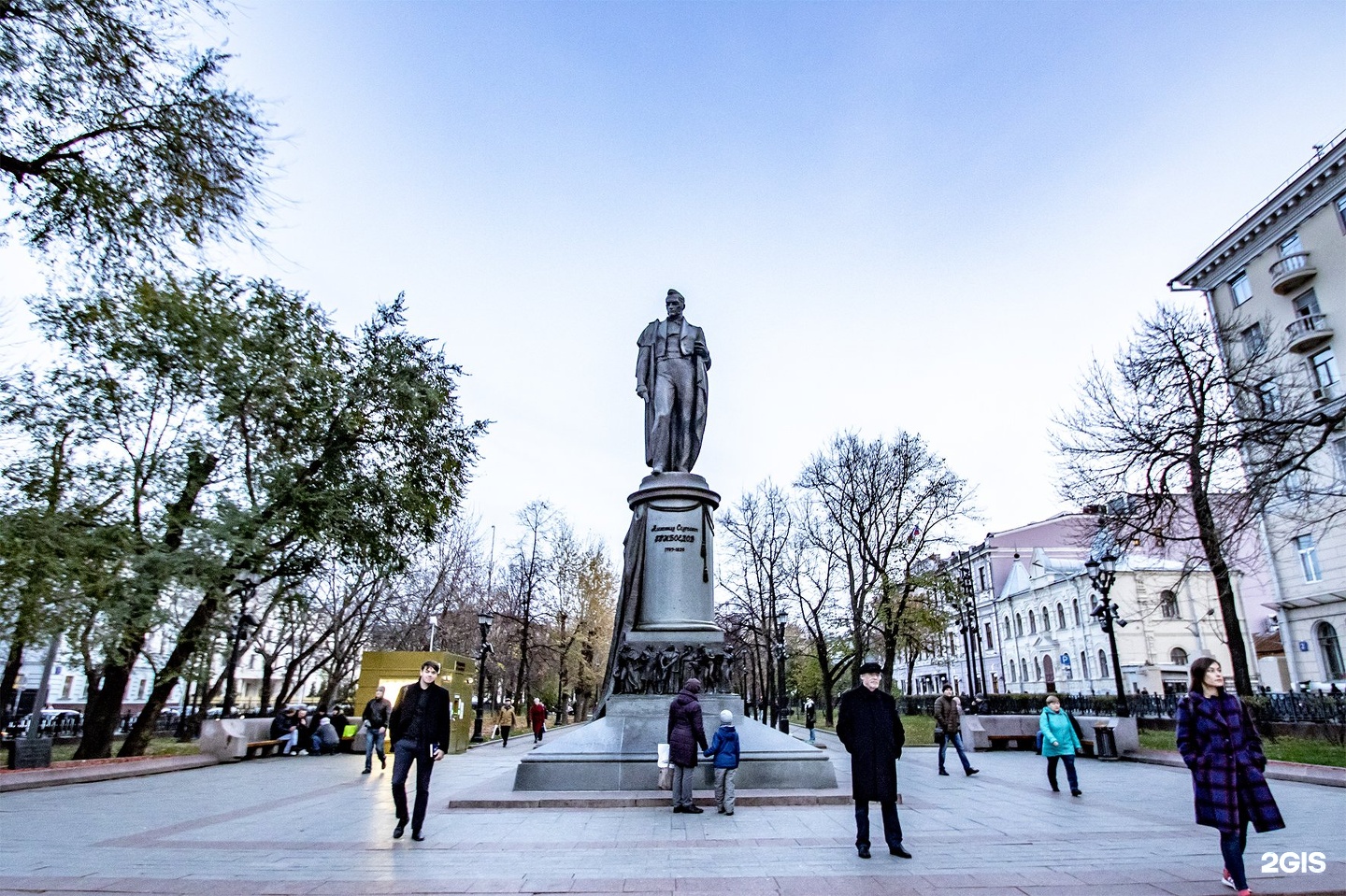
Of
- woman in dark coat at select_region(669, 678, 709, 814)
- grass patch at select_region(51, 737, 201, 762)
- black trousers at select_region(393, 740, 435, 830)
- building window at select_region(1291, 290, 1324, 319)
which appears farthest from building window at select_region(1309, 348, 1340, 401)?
grass patch at select_region(51, 737, 201, 762)

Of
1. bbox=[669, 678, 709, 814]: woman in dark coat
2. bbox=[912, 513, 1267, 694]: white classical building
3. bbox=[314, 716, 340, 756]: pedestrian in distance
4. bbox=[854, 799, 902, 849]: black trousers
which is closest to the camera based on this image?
bbox=[854, 799, 902, 849]: black trousers

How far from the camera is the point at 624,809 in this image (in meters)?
9.44

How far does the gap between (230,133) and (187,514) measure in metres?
12.3

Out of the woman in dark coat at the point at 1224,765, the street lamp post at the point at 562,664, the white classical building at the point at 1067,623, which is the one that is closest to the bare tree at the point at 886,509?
the white classical building at the point at 1067,623

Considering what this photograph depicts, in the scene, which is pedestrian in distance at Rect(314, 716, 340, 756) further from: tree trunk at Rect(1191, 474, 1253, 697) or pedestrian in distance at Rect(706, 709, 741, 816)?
tree trunk at Rect(1191, 474, 1253, 697)

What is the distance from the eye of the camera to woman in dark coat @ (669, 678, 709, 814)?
29.1 feet

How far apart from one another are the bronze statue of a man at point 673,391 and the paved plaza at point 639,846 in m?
5.95

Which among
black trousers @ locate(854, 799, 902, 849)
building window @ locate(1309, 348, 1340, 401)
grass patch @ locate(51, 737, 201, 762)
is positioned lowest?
grass patch @ locate(51, 737, 201, 762)

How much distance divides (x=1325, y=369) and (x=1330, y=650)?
10.8 metres

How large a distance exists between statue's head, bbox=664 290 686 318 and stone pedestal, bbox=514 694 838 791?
7.32m

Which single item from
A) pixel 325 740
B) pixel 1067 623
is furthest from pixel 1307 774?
pixel 1067 623

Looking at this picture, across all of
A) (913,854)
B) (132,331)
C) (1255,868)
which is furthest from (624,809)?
(132,331)

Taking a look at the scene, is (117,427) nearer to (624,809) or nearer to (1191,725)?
(624,809)

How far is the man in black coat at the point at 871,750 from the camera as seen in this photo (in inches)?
257
